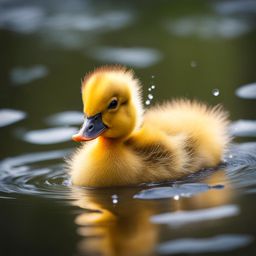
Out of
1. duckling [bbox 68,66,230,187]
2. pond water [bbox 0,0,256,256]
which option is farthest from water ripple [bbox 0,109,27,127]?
duckling [bbox 68,66,230,187]

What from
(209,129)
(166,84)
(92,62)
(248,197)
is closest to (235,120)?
(209,129)

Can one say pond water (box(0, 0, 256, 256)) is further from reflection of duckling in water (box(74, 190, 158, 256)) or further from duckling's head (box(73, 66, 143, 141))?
duckling's head (box(73, 66, 143, 141))

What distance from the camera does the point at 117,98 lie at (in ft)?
13.8

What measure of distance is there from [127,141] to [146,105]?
1.34 metres

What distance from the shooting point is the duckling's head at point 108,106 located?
13.5ft

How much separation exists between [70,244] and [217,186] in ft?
3.11

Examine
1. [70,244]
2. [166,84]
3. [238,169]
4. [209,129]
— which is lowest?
[70,244]

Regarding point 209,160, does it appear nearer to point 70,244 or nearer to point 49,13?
point 70,244

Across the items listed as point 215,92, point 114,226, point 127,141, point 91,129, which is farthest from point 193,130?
point 215,92

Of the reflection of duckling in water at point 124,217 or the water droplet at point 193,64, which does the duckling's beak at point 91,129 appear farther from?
the water droplet at point 193,64

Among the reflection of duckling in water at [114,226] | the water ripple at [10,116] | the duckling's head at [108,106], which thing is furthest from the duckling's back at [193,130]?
the water ripple at [10,116]

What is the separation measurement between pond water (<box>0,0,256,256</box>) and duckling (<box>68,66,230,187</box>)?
3.2 inches

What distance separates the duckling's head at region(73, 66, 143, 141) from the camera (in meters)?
4.11

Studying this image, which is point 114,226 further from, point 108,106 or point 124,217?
point 108,106
